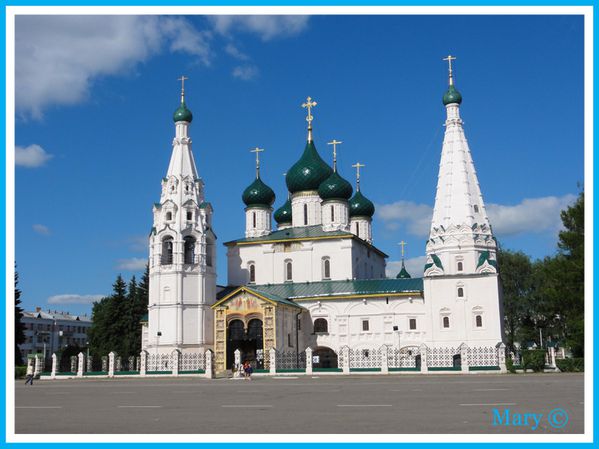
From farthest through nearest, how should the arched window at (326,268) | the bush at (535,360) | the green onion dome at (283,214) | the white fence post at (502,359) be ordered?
1. the green onion dome at (283,214)
2. the arched window at (326,268)
3. the white fence post at (502,359)
4. the bush at (535,360)

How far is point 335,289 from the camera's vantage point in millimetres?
39875

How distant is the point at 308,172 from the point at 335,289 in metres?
9.09

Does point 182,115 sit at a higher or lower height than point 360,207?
higher

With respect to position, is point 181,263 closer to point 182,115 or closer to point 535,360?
point 182,115

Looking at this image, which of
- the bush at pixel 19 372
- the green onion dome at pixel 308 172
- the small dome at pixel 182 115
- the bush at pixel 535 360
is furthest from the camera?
the green onion dome at pixel 308 172

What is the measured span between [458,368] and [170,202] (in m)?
17.6

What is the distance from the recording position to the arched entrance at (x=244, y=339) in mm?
36938

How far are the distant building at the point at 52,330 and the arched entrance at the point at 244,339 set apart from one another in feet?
145

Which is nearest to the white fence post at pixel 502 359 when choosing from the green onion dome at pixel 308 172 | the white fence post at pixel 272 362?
the white fence post at pixel 272 362

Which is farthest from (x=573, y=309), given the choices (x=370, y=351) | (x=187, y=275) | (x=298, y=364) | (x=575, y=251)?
(x=187, y=275)

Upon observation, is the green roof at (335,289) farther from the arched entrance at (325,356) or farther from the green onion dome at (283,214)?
the green onion dome at (283,214)

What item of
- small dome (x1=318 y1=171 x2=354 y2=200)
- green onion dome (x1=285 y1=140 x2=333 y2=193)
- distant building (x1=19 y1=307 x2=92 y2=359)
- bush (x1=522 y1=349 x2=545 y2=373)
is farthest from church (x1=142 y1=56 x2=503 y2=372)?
distant building (x1=19 y1=307 x2=92 y2=359)

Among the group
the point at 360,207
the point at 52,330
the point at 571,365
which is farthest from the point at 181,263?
the point at 52,330

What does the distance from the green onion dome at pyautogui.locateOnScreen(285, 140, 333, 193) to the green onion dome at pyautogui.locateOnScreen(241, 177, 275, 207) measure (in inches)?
55.1
